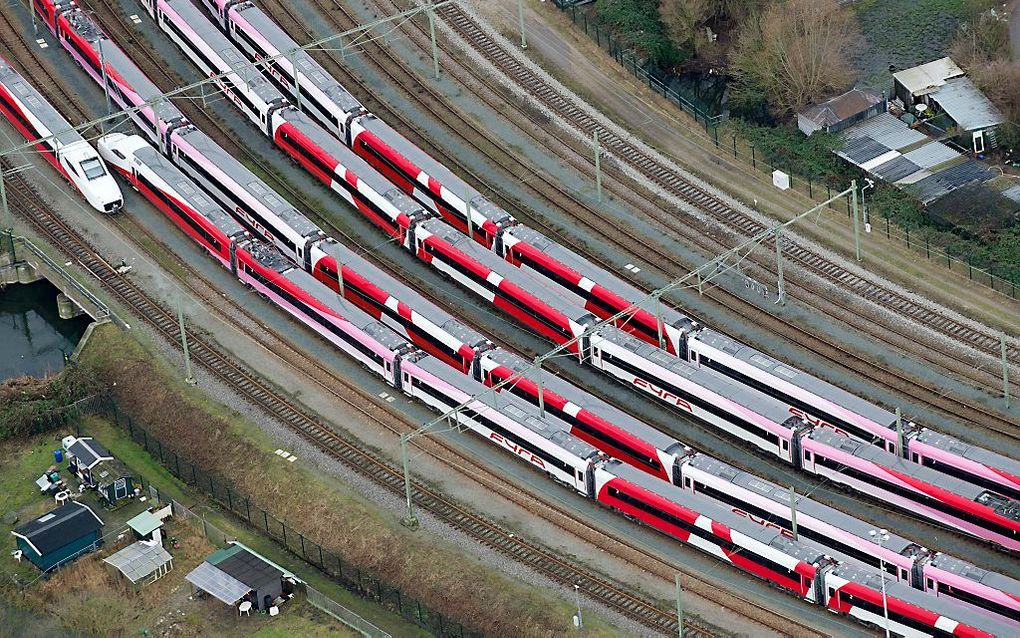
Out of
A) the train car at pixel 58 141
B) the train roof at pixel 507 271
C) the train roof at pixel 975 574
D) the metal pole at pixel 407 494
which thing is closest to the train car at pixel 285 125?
the train roof at pixel 507 271

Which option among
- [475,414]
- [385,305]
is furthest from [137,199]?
[475,414]

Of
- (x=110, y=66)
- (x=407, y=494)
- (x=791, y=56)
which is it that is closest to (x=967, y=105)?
(x=791, y=56)

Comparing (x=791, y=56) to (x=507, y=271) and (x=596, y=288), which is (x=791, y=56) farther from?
(x=507, y=271)

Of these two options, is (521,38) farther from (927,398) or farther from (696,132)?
(927,398)

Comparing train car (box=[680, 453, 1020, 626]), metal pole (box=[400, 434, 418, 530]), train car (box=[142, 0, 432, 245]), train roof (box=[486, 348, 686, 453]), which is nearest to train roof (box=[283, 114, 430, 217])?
train car (box=[142, 0, 432, 245])

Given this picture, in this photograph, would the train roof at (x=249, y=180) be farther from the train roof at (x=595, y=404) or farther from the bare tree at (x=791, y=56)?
the bare tree at (x=791, y=56)

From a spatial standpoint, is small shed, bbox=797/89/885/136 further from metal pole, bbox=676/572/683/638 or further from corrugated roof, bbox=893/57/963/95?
metal pole, bbox=676/572/683/638

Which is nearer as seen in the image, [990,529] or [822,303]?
[990,529]
